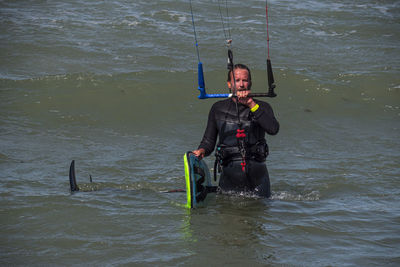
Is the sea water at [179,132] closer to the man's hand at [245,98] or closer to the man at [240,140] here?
the man at [240,140]

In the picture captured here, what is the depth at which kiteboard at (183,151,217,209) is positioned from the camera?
5.45m

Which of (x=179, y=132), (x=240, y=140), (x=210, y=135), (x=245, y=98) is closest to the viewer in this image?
(x=245, y=98)

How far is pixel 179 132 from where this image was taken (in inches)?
417

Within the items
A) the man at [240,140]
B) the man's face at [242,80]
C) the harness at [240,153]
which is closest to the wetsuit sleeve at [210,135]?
the man at [240,140]

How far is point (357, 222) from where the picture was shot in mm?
5488

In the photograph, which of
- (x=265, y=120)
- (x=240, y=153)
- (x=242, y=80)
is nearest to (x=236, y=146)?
(x=240, y=153)

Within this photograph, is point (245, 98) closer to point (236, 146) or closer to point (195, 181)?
point (236, 146)

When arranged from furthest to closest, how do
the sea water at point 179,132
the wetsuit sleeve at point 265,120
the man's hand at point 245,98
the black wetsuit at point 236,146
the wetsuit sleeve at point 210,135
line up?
the wetsuit sleeve at point 210,135
the black wetsuit at point 236,146
the wetsuit sleeve at point 265,120
the man's hand at point 245,98
the sea water at point 179,132

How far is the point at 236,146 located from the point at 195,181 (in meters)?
0.56

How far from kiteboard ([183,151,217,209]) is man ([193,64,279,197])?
135mm

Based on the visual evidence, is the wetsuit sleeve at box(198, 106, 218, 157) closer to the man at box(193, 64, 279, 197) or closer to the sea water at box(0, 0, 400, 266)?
the man at box(193, 64, 279, 197)

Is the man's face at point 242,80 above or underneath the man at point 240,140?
above

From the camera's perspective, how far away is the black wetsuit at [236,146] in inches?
223

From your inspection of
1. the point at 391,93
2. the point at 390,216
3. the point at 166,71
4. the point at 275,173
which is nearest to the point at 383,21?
the point at 391,93
